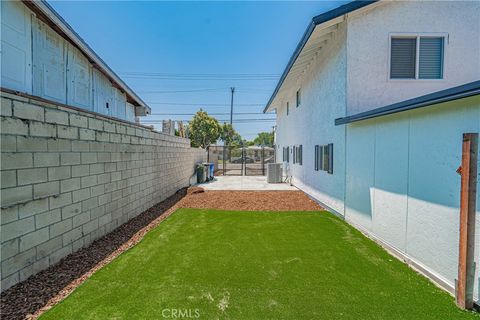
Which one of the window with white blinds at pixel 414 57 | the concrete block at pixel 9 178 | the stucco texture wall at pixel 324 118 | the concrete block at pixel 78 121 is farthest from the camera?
the stucco texture wall at pixel 324 118

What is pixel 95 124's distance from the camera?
14.1 ft

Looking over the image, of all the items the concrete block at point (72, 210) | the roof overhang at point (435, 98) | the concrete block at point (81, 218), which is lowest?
the concrete block at point (81, 218)

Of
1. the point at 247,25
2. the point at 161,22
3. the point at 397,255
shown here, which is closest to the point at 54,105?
the point at 397,255

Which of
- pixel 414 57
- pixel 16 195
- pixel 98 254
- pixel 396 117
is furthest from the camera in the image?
pixel 414 57

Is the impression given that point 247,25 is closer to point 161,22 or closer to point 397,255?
point 161,22

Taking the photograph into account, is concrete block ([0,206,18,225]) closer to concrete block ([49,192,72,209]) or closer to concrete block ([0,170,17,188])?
concrete block ([0,170,17,188])

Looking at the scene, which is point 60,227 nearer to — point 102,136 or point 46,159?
point 46,159

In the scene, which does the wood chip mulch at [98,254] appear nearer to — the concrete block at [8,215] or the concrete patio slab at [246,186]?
the concrete block at [8,215]

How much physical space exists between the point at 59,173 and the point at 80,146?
67 cm

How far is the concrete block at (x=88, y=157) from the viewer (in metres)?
3.94

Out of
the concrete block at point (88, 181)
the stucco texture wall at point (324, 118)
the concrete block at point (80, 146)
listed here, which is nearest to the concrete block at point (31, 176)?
the concrete block at point (80, 146)

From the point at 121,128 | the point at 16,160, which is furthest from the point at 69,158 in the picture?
the point at 121,128

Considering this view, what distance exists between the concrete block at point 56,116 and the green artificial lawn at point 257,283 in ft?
7.55

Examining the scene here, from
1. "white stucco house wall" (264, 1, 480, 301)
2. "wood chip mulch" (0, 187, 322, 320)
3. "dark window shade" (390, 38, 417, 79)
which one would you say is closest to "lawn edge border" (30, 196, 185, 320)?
"wood chip mulch" (0, 187, 322, 320)
